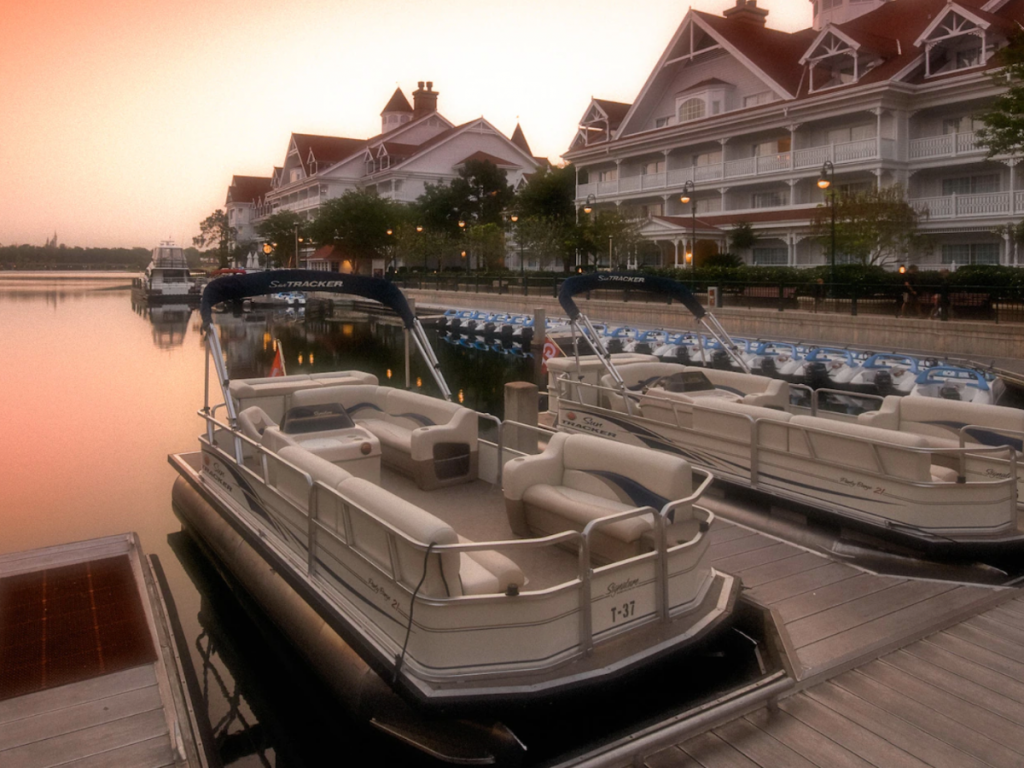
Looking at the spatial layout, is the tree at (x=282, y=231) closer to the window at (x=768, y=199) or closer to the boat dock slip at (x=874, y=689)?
the window at (x=768, y=199)

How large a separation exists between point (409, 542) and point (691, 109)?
47.9 metres

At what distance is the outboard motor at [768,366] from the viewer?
75.5 feet

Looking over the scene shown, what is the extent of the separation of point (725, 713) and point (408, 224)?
222 feet

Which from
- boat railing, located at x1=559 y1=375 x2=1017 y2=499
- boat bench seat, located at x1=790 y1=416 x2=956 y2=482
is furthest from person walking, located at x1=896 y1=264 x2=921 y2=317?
boat bench seat, located at x1=790 y1=416 x2=956 y2=482

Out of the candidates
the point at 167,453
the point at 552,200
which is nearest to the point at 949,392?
the point at 167,453

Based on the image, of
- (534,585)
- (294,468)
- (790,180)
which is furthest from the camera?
(790,180)

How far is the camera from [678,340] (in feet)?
93.7

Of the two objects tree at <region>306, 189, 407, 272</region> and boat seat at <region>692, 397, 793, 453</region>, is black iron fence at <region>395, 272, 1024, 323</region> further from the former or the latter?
tree at <region>306, 189, 407, 272</region>

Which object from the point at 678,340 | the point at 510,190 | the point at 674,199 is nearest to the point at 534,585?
the point at 678,340

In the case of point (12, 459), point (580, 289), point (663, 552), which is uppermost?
point (580, 289)

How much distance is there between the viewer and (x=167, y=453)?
717 inches

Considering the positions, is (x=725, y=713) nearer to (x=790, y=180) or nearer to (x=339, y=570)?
(x=339, y=570)

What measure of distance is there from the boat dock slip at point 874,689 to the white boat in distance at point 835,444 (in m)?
0.89

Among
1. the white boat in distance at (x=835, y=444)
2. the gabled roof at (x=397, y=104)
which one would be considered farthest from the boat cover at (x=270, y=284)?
the gabled roof at (x=397, y=104)
